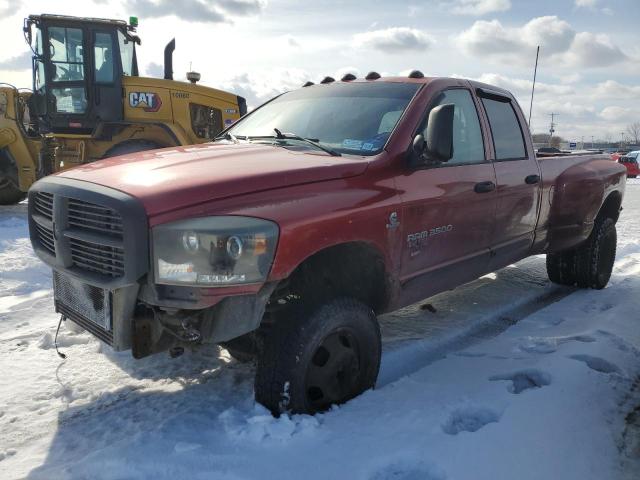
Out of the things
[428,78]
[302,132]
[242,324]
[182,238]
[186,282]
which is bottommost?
[242,324]

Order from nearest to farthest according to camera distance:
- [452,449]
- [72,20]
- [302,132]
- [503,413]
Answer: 1. [452,449]
2. [503,413]
3. [302,132]
4. [72,20]

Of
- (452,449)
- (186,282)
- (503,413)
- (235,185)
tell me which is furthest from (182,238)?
(503,413)

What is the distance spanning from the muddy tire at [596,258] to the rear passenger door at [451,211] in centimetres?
194

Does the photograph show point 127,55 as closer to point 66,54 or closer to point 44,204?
point 66,54

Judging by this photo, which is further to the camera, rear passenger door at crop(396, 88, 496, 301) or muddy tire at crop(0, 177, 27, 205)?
muddy tire at crop(0, 177, 27, 205)

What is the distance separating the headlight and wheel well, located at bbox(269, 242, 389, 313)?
0.39 metres

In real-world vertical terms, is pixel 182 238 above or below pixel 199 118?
below

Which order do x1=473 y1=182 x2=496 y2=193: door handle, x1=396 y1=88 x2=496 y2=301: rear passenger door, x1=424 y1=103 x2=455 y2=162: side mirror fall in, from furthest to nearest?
x1=473 y1=182 x2=496 y2=193: door handle < x1=396 y1=88 x2=496 y2=301: rear passenger door < x1=424 y1=103 x2=455 y2=162: side mirror

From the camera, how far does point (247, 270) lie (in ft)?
7.86

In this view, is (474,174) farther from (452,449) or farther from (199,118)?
(199,118)

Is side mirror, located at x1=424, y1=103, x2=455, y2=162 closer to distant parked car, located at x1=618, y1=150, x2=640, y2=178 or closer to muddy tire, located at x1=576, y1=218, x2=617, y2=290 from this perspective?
muddy tire, located at x1=576, y1=218, x2=617, y2=290

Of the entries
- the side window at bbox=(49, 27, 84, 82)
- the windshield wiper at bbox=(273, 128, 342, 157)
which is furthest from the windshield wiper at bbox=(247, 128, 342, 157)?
the side window at bbox=(49, 27, 84, 82)

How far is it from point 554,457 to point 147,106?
8768 mm

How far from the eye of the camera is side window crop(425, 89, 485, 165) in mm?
3766
